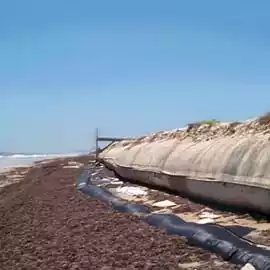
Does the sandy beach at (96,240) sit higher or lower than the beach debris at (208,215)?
lower

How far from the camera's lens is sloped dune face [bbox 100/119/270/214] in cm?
736

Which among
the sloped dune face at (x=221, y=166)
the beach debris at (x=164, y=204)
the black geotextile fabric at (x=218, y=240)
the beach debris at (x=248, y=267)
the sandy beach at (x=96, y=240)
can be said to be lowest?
the sandy beach at (x=96, y=240)

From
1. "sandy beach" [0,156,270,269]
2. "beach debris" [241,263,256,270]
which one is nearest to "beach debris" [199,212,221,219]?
"sandy beach" [0,156,270,269]

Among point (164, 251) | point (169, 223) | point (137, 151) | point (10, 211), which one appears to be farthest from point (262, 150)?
point (137, 151)

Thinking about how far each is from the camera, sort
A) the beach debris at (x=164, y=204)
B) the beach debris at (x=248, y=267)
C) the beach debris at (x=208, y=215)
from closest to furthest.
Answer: the beach debris at (x=248, y=267) < the beach debris at (x=208, y=215) < the beach debris at (x=164, y=204)

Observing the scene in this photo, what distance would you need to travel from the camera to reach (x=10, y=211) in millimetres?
10555

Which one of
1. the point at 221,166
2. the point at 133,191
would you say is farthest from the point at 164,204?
the point at 133,191

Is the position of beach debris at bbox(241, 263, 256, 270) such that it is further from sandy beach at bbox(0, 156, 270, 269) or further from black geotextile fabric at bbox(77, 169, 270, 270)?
sandy beach at bbox(0, 156, 270, 269)

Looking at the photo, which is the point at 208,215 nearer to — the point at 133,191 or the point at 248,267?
the point at 248,267

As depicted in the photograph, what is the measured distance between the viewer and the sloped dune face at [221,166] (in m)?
7.36

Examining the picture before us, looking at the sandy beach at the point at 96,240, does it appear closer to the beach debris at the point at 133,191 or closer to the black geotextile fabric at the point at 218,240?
the black geotextile fabric at the point at 218,240

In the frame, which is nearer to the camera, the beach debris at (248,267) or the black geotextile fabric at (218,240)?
the beach debris at (248,267)

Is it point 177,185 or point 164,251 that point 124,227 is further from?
point 177,185

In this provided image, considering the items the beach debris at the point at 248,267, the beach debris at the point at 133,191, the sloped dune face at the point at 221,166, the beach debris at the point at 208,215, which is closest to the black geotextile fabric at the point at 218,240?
the beach debris at the point at 248,267
